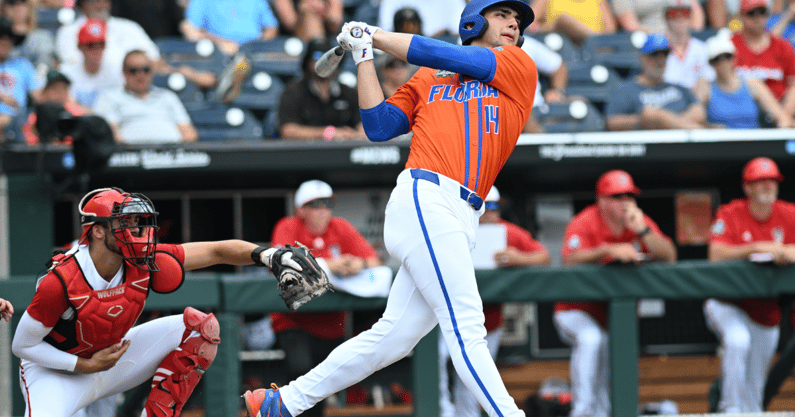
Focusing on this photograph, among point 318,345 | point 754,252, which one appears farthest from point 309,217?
point 754,252

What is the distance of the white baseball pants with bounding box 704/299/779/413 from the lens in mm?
4805

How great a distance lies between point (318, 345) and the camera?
5020 millimetres

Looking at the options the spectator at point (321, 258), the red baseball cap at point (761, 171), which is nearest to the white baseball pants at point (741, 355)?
the red baseball cap at point (761, 171)

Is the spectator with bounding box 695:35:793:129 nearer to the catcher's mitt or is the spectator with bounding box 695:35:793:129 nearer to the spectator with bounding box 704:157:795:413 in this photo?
the spectator with bounding box 704:157:795:413

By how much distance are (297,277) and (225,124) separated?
3617mm

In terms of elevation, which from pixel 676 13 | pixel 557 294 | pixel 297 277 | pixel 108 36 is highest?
pixel 676 13

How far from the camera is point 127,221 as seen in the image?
3139 millimetres

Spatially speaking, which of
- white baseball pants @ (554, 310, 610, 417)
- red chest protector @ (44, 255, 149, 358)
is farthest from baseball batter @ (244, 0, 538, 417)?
white baseball pants @ (554, 310, 610, 417)

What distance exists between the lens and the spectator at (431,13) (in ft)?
22.9

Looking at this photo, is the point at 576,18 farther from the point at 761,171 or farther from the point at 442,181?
the point at 442,181

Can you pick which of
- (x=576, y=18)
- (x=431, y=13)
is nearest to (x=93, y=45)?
(x=431, y=13)

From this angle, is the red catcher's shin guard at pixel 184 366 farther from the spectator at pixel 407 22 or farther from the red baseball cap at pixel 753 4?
the red baseball cap at pixel 753 4

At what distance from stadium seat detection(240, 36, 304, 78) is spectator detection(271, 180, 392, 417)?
6.09 ft

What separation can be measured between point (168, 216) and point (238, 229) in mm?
494
